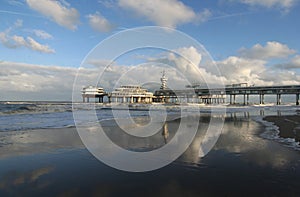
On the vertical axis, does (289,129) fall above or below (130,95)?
below

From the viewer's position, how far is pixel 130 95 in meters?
118

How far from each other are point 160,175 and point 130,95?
114m

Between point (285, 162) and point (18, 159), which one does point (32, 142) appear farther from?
point (285, 162)

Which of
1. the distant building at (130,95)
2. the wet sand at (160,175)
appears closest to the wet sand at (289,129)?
the wet sand at (160,175)

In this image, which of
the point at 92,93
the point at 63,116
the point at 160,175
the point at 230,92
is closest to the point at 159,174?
the point at 160,175

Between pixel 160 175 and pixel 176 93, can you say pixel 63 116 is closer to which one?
pixel 160 175

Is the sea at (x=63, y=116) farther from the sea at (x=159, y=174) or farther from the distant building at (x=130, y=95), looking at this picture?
the distant building at (x=130, y=95)

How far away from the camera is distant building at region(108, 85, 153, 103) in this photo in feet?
387

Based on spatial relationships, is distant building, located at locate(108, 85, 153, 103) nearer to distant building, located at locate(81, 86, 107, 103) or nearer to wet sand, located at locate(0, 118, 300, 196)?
distant building, located at locate(81, 86, 107, 103)

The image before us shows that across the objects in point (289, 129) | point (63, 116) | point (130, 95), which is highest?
point (130, 95)

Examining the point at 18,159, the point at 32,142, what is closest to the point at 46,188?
the point at 18,159

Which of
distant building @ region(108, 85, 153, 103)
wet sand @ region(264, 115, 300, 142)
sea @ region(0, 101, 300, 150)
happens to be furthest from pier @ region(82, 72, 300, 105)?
wet sand @ region(264, 115, 300, 142)

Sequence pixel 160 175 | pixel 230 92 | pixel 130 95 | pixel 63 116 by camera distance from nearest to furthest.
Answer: pixel 160 175 < pixel 63 116 < pixel 230 92 < pixel 130 95

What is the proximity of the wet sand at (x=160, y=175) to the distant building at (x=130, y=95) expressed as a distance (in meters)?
110
